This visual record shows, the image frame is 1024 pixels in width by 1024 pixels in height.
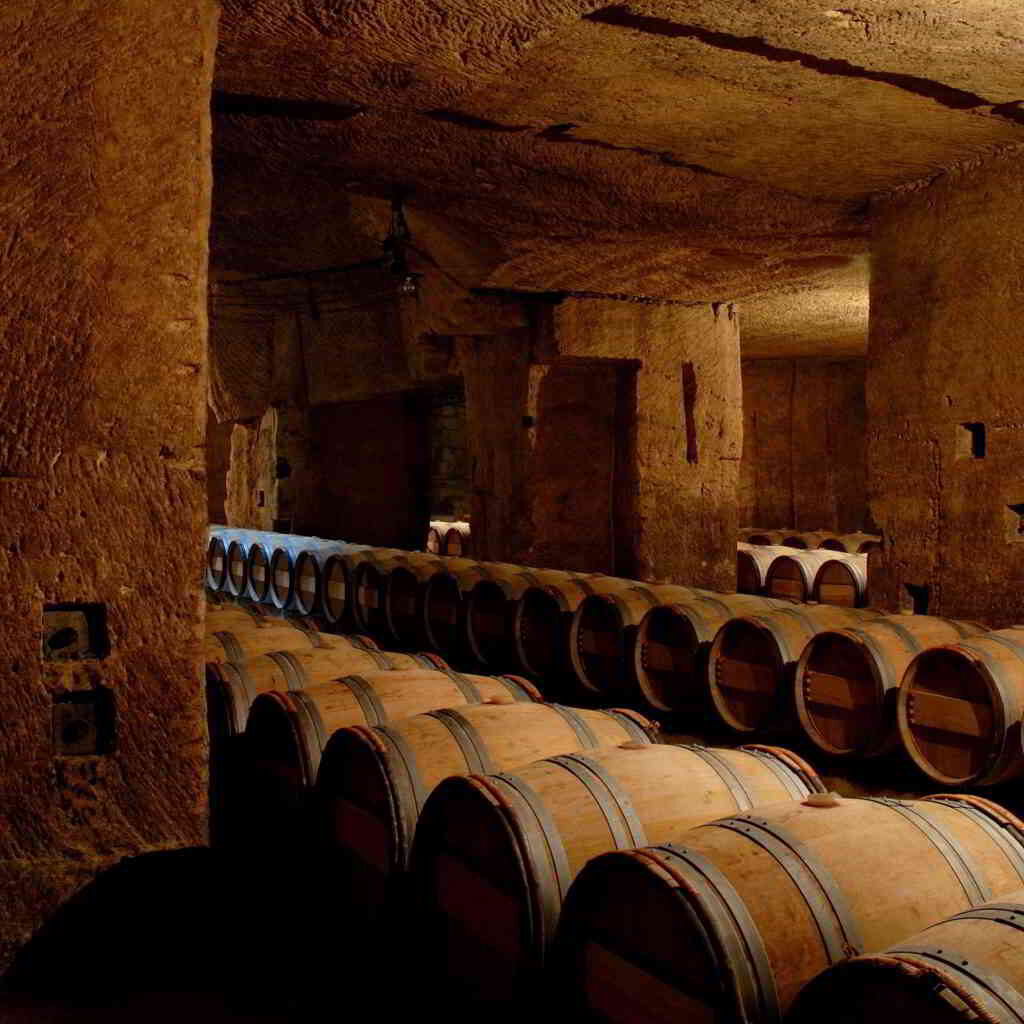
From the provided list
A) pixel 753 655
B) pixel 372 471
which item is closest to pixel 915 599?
pixel 753 655

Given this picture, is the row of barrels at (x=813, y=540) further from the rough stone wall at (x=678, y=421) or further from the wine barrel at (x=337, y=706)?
the wine barrel at (x=337, y=706)

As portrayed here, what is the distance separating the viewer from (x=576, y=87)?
468 centimetres

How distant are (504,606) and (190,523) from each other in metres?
3.94

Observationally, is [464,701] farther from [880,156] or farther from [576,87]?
[880,156]

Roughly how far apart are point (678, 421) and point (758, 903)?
724 cm

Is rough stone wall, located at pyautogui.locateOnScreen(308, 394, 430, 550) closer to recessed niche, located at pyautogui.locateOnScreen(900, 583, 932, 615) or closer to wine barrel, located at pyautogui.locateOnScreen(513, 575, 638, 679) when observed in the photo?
wine barrel, located at pyautogui.locateOnScreen(513, 575, 638, 679)

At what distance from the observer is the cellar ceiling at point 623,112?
13.1 ft

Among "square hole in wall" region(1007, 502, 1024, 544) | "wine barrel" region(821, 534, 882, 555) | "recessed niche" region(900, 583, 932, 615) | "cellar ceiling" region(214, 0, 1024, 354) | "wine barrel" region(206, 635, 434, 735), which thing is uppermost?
"cellar ceiling" region(214, 0, 1024, 354)

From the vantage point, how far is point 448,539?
45.3 ft

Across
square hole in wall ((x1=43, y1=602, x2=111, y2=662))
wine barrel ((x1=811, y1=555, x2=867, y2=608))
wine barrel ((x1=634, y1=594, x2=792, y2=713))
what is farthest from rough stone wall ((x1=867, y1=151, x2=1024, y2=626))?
square hole in wall ((x1=43, y1=602, x2=111, y2=662))

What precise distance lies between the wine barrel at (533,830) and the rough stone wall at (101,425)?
3.29ft

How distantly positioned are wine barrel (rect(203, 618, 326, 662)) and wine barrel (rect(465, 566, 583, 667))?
1.83m

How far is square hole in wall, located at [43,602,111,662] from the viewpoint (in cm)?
301

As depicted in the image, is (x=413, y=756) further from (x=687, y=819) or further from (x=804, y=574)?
(x=804, y=574)
